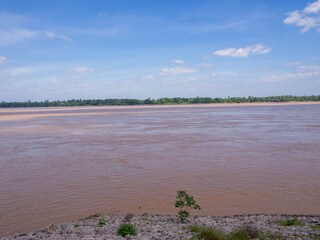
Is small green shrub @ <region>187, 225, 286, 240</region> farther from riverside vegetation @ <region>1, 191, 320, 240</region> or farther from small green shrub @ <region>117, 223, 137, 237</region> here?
small green shrub @ <region>117, 223, 137, 237</region>

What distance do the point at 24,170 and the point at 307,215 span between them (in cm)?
1127

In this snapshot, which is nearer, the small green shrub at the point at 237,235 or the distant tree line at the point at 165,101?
the small green shrub at the point at 237,235

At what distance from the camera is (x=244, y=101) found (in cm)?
13475

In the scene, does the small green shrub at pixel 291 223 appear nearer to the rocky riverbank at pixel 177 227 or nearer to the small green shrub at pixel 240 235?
the rocky riverbank at pixel 177 227

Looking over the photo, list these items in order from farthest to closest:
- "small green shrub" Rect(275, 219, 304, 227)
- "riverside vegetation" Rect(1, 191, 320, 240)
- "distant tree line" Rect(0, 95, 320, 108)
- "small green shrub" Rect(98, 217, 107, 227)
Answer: "distant tree line" Rect(0, 95, 320, 108), "small green shrub" Rect(98, 217, 107, 227), "small green shrub" Rect(275, 219, 304, 227), "riverside vegetation" Rect(1, 191, 320, 240)

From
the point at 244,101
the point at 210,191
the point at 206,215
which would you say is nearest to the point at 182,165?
the point at 210,191

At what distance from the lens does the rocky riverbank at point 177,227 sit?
5699mm

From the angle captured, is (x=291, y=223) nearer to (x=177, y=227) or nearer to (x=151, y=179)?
(x=177, y=227)

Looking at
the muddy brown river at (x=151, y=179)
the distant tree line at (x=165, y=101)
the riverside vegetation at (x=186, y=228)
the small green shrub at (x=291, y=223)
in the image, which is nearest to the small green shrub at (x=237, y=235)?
the riverside vegetation at (x=186, y=228)

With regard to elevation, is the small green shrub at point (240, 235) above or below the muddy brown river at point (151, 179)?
above

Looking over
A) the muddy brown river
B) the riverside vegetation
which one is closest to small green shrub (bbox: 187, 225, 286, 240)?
the riverside vegetation

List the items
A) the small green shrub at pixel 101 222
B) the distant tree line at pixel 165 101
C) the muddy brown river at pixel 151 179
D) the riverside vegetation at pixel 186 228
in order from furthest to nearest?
1. the distant tree line at pixel 165 101
2. the muddy brown river at pixel 151 179
3. the small green shrub at pixel 101 222
4. the riverside vegetation at pixel 186 228

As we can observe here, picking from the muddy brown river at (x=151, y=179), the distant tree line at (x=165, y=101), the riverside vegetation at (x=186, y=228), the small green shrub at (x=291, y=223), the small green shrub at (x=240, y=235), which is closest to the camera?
the small green shrub at (x=240, y=235)

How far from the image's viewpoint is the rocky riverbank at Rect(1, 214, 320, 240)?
5.70 meters
